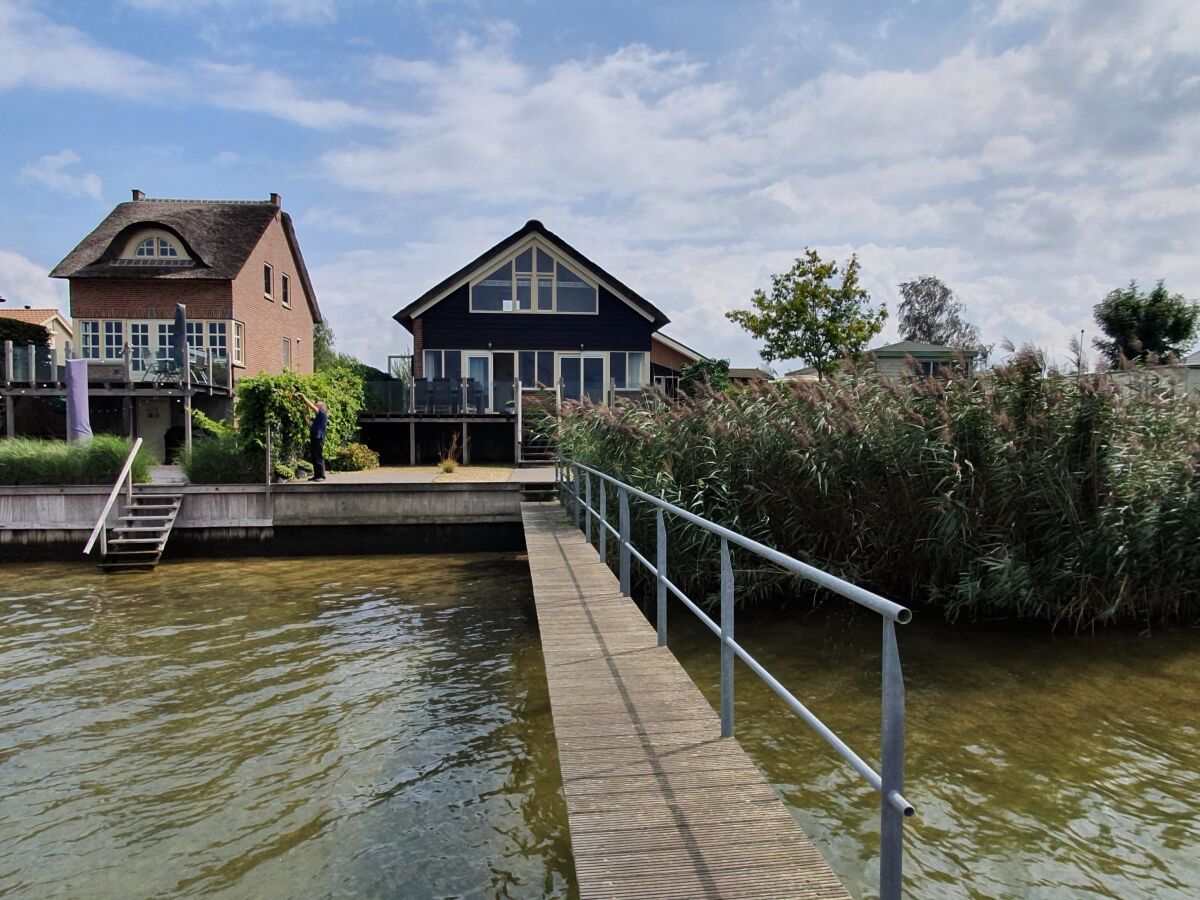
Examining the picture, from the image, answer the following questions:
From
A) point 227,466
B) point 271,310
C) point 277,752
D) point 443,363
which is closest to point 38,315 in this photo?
point 271,310

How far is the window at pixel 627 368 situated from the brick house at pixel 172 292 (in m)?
9.73

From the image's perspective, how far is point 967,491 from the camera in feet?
28.5

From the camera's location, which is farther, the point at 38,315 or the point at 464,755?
the point at 38,315

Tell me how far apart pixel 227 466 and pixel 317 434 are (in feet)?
5.29

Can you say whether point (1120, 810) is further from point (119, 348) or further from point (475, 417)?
point (119, 348)

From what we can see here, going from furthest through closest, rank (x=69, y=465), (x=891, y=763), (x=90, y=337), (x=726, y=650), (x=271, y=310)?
(x=271, y=310) → (x=90, y=337) → (x=69, y=465) → (x=726, y=650) → (x=891, y=763)

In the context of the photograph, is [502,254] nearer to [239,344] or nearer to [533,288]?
[533,288]

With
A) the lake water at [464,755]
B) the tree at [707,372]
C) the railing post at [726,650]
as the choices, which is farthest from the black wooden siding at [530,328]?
the railing post at [726,650]

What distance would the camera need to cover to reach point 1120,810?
4.84 meters

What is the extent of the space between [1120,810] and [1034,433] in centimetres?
457

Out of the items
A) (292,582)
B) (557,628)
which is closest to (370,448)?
(292,582)

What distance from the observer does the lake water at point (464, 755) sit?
4.32m

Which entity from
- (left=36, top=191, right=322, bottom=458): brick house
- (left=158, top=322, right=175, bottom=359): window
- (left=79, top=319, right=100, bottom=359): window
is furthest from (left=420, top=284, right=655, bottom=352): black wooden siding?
(left=79, top=319, right=100, bottom=359): window

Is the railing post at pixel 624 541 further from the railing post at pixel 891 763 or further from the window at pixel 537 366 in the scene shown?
the window at pixel 537 366
